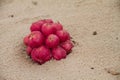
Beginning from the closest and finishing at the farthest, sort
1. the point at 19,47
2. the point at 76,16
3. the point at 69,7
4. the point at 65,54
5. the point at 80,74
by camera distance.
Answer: the point at 80,74, the point at 65,54, the point at 19,47, the point at 76,16, the point at 69,7

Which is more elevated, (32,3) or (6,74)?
(32,3)

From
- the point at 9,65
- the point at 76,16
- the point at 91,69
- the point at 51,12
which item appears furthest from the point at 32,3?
the point at 91,69

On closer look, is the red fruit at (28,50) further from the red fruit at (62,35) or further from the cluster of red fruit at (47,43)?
the red fruit at (62,35)

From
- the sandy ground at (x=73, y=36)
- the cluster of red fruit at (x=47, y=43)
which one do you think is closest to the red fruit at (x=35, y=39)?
the cluster of red fruit at (x=47, y=43)

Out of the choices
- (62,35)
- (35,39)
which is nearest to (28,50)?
(35,39)

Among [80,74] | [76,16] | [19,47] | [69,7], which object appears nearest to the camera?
[80,74]

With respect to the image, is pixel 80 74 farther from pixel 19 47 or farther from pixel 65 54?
pixel 19 47

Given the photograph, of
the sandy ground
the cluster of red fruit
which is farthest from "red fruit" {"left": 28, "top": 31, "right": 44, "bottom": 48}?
the sandy ground

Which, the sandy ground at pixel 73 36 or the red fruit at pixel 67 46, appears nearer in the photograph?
the sandy ground at pixel 73 36

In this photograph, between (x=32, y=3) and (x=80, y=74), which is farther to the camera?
(x=32, y=3)
